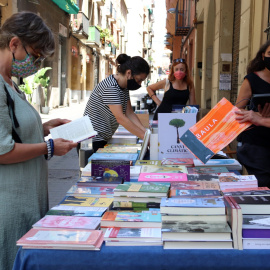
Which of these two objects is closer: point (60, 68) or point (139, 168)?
point (139, 168)

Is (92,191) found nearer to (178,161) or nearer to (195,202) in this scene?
(195,202)

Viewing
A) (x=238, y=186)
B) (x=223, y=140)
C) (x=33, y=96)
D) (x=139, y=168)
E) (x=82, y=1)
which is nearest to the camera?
(x=238, y=186)

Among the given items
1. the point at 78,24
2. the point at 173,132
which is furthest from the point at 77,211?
the point at 78,24

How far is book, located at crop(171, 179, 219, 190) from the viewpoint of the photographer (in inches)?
84.6

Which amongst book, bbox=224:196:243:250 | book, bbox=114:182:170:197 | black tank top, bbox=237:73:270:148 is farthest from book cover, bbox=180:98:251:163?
book, bbox=224:196:243:250

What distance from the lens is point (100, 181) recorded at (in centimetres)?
237

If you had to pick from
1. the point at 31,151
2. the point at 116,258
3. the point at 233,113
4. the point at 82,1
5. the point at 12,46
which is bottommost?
the point at 116,258

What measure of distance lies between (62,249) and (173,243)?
1.45ft

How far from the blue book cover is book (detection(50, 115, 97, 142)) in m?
0.67

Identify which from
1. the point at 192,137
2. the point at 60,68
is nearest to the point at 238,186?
→ the point at 192,137

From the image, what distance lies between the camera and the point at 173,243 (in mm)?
1582

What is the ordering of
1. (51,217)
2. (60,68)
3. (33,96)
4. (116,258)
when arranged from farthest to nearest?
1. (60,68)
2. (33,96)
3. (51,217)
4. (116,258)

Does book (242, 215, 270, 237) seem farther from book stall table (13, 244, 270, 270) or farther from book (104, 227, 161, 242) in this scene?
book (104, 227, 161, 242)

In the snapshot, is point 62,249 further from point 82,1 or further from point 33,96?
point 82,1
